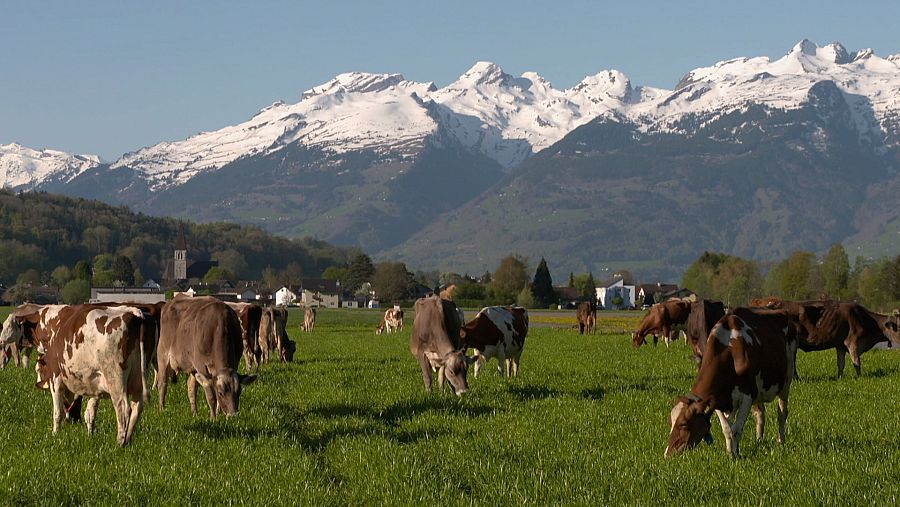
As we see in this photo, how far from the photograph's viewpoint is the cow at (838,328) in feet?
99.6

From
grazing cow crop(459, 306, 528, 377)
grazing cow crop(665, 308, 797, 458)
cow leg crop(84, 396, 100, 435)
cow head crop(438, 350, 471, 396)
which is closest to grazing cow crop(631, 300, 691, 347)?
grazing cow crop(459, 306, 528, 377)

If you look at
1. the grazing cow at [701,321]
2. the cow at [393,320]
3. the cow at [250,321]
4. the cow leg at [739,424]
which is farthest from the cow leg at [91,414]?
the cow at [393,320]

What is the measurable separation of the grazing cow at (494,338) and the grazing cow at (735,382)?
1234cm

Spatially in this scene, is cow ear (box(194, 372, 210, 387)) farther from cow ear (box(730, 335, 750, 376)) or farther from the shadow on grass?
cow ear (box(730, 335, 750, 376))

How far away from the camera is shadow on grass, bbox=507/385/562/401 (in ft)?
77.1

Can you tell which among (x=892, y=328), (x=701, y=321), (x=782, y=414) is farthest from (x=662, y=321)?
(x=782, y=414)

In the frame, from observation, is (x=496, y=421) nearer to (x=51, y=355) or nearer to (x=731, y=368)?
(x=731, y=368)

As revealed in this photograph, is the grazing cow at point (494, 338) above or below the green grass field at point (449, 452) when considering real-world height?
above

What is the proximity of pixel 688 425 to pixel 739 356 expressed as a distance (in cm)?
155

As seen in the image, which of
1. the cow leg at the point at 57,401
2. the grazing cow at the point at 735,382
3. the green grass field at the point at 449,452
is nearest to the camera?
the green grass field at the point at 449,452

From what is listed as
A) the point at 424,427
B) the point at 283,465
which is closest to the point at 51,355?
the point at 283,465

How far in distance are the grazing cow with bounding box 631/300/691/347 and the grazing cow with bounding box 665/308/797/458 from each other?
2898 cm

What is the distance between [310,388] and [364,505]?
13070mm

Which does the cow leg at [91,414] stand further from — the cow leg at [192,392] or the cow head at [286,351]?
the cow head at [286,351]
